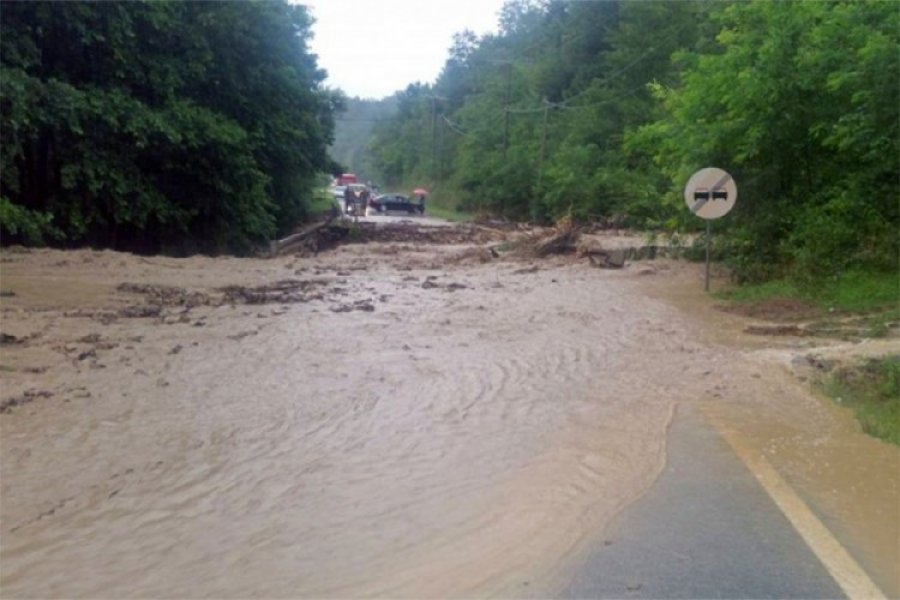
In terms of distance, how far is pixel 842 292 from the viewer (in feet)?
57.1

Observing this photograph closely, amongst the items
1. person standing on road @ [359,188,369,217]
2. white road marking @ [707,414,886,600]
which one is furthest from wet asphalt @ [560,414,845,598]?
person standing on road @ [359,188,369,217]

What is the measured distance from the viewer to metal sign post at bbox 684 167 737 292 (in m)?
19.4

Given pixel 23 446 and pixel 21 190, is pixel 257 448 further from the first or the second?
pixel 21 190

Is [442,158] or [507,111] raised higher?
[507,111]

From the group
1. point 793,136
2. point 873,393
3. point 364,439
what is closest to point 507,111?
point 793,136

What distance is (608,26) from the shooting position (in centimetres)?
6525

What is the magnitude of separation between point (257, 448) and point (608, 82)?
2016 inches

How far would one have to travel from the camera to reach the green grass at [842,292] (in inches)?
652

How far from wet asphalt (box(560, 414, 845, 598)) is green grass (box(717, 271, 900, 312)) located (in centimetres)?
955

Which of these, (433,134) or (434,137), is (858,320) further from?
(433,134)

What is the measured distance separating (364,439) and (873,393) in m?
4.70

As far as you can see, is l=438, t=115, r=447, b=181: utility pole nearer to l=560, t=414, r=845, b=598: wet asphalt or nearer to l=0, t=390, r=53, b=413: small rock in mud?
l=0, t=390, r=53, b=413: small rock in mud

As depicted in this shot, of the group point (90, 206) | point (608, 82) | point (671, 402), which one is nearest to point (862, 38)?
point (671, 402)

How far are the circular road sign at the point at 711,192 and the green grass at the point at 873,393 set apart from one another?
8.12 metres
